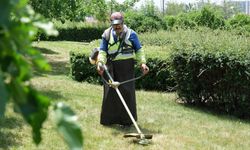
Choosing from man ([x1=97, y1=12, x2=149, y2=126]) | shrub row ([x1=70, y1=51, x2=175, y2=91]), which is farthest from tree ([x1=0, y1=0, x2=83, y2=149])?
shrub row ([x1=70, y1=51, x2=175, y2=91])

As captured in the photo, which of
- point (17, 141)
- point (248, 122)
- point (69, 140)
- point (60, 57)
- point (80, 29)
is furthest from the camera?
point (80, 29)

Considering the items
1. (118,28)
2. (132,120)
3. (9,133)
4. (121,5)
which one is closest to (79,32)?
(121,5)

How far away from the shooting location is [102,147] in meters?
6.22

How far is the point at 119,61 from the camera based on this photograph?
694cm

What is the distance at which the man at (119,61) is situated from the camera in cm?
680

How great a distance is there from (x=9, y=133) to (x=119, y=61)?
6.06 feet

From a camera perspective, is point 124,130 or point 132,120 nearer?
point 132,120

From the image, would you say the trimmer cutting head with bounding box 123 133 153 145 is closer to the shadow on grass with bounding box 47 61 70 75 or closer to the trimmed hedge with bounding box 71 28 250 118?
the trimmed hedge with bounding box 71 28 250 118

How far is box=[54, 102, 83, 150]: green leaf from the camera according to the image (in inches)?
31.0

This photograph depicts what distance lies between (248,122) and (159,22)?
2181cm

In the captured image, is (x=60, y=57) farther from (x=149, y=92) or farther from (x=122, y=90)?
(x=122, y=90)

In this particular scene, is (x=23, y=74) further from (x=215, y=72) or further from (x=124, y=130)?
(x=215, y=72)

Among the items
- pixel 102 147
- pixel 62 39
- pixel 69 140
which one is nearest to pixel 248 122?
pixel 102 147

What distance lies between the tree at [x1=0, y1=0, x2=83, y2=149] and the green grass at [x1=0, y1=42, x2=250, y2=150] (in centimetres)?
443
